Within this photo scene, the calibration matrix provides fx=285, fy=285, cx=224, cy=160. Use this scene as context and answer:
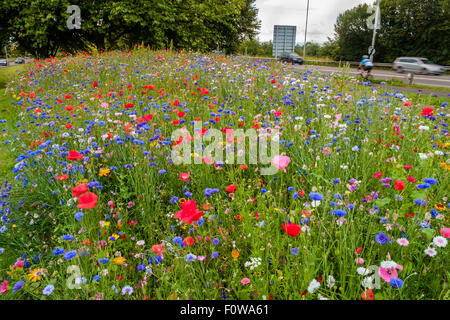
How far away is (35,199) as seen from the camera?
2490 mm

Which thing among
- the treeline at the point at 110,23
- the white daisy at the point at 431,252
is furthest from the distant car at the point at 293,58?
the white daisy at the point at 431,252

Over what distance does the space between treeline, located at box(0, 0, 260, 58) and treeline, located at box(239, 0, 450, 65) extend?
13354 millimetres

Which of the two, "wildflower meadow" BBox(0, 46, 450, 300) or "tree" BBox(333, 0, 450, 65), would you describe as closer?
"wildflower meadow" BBox(0, 46, 450, 300)

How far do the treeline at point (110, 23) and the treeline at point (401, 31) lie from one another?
1335 centimetres

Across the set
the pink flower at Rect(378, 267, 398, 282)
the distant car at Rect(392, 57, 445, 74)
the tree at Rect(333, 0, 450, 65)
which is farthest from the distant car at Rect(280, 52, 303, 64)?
the pink flower at Rect(378, 267, 398, 282)

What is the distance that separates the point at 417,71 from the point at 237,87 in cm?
2420

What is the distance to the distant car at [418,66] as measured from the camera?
2213 centimetres

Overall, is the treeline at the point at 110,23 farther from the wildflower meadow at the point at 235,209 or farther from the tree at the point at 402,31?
the tree at the point at 402,31

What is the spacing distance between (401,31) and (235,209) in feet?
149

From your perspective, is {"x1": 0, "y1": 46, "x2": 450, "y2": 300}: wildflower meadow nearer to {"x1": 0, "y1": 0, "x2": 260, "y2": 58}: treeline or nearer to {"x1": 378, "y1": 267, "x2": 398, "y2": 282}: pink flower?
{"x1": 378, "y1": 267, "x2": 398, "y2": 282}: pink flower

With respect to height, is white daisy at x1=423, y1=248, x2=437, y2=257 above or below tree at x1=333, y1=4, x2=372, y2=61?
below

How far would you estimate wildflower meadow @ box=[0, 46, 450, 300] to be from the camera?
1.42m
